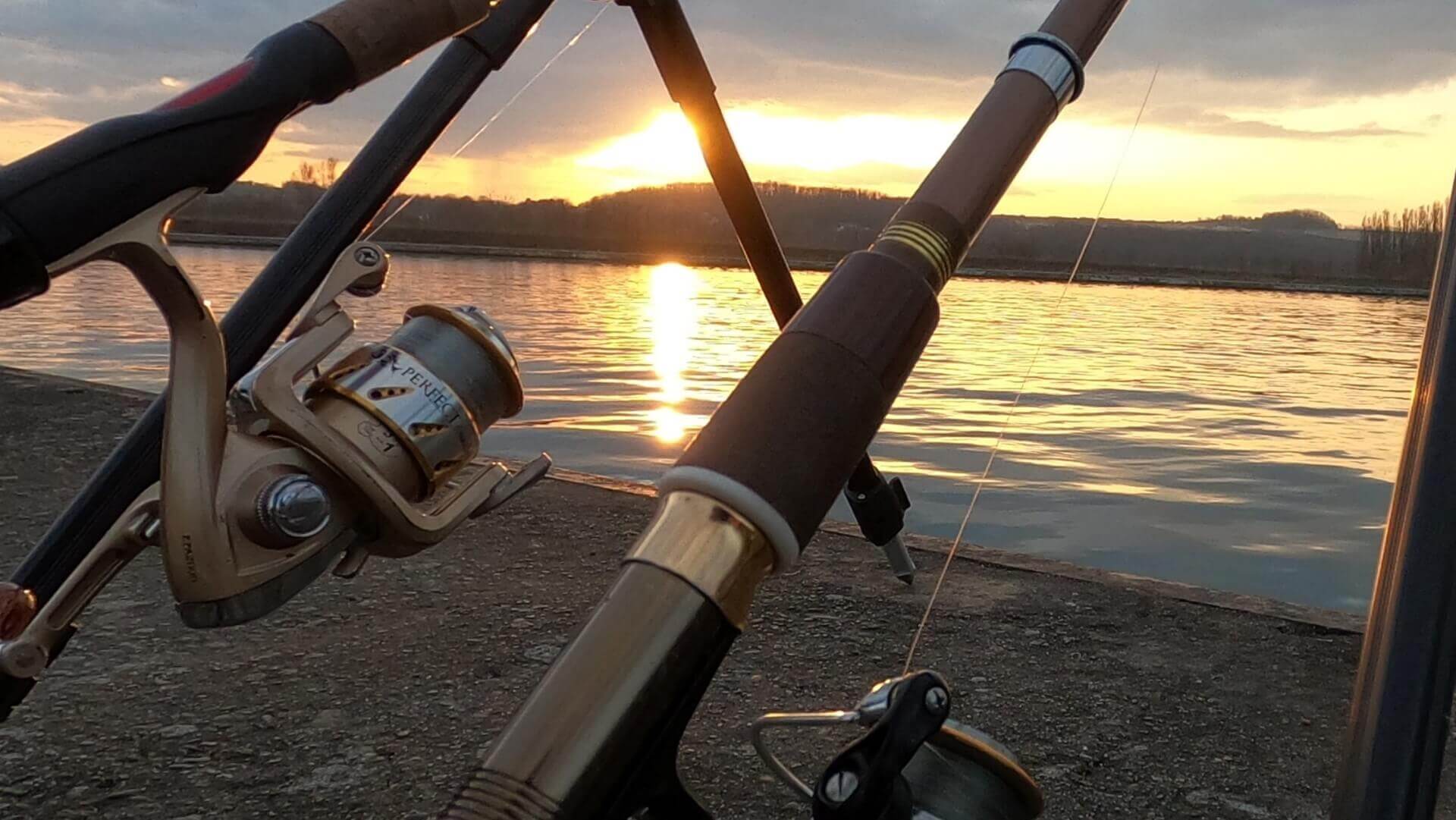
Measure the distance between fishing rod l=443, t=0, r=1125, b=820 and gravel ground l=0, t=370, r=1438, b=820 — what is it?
1076 millimetres

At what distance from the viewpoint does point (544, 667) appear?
1.93m

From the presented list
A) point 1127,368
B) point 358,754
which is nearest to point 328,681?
point 358,754

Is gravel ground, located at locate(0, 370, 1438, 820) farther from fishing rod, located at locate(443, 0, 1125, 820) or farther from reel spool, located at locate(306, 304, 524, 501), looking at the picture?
fishing rod, located at locate(443, 0, 1125, 820)

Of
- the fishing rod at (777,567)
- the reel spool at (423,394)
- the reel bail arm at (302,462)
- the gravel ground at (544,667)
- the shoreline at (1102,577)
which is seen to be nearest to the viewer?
the fishing rod at (777,567)

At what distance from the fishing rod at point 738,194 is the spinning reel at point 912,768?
924mm

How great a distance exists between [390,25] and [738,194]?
1.33 meters

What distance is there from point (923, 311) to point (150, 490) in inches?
23.5

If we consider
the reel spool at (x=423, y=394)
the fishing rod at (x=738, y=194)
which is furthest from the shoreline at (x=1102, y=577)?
the reel spool at (x=423, y=394)

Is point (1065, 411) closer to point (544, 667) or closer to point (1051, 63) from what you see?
point (544, 667)

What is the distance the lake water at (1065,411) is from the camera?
3443 millimetres

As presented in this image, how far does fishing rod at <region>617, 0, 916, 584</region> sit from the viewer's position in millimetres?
1704

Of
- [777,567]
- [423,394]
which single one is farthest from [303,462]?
[777,567]

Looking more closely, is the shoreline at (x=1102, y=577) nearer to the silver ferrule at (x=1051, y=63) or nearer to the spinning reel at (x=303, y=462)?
the spinning reel at (x=303, y=462)

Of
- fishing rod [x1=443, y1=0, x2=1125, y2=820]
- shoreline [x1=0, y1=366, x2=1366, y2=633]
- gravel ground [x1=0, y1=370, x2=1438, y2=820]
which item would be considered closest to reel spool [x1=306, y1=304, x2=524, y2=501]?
fishing rod [x1=443, y1=0, x2=1125, y2=820]
